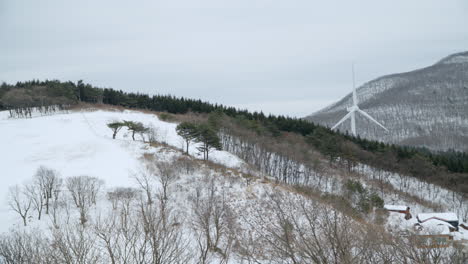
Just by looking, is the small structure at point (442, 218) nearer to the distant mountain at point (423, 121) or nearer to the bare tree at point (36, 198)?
the bare tree at point (36, 198)

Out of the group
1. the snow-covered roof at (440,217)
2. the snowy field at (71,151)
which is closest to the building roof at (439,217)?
the snow-covered roof at (440,217)

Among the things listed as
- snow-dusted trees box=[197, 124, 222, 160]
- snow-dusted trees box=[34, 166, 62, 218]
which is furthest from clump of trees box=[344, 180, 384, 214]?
snow-dusted trees box=[34, 166, 62, 218]

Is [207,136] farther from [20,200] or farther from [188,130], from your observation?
[20,200]

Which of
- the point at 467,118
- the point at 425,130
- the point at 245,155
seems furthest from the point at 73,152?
the point at 467,118

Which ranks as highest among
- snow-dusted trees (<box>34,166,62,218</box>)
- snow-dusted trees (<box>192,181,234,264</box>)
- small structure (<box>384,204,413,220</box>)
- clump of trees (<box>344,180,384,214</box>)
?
snow-dusted trees (<box>34,166,62,218</box>)

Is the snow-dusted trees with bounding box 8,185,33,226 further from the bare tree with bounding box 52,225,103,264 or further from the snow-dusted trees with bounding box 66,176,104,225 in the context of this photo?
the bare tree with bounding box 52,225,103,264

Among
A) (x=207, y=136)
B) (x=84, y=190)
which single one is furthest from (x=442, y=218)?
(x=84, y=190)
